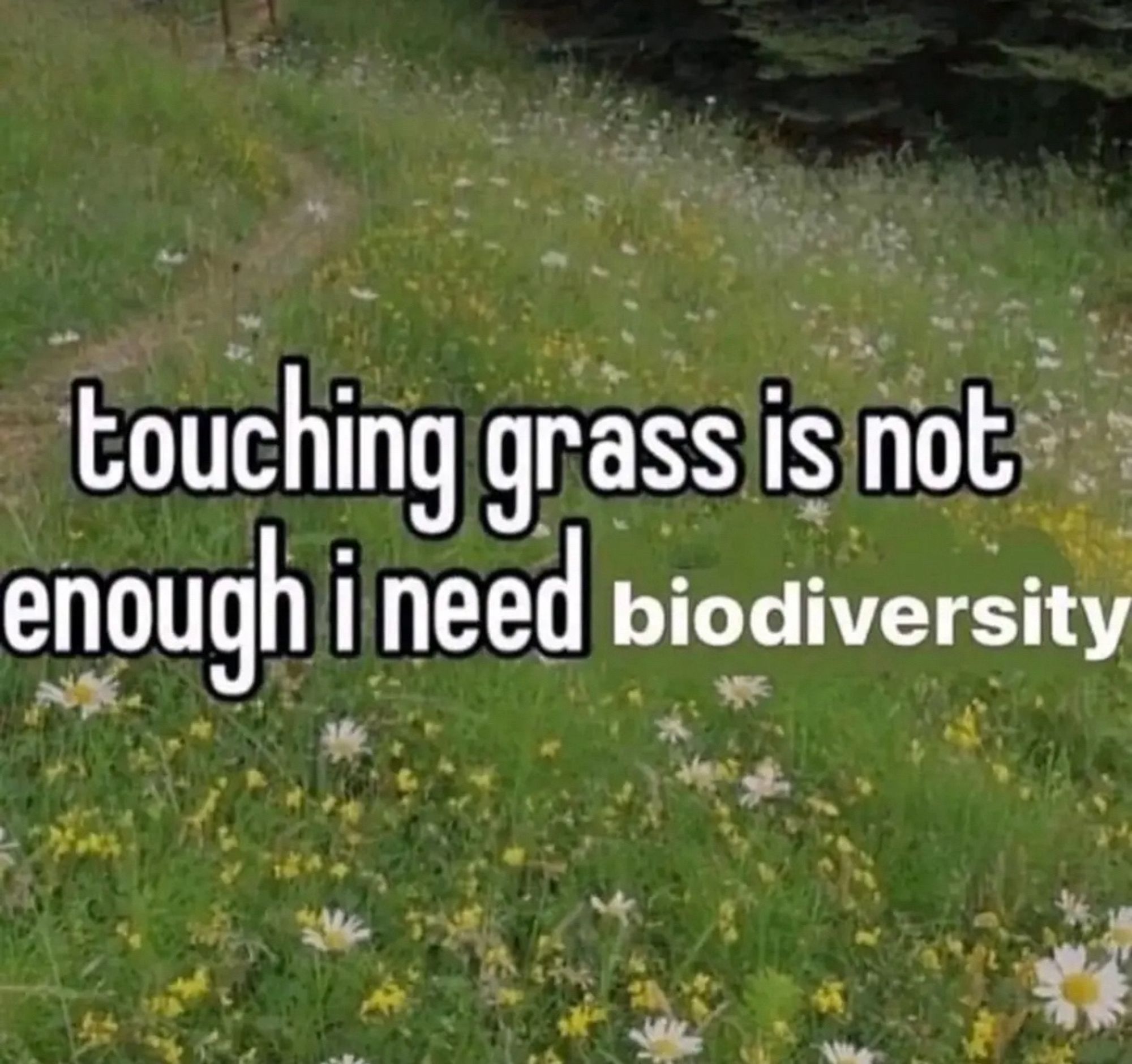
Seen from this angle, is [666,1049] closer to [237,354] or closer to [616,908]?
[616,908]

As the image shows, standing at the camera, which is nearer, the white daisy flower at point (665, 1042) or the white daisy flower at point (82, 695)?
the white daisy flower at point (665, 1042)

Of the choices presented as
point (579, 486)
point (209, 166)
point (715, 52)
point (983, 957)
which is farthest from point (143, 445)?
point (715, 52)

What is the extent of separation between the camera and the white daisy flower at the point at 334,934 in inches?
117

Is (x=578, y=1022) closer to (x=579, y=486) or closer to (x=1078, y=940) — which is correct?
(x=1078, y=940)

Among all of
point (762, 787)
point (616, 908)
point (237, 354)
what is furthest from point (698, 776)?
point (237, 354)

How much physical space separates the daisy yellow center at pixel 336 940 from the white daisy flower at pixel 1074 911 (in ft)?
4.66

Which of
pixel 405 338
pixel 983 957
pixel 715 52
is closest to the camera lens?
pixel 983 957

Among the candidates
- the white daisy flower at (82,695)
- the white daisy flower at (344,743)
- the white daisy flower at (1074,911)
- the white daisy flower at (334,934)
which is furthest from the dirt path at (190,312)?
the white daisy flower at (1074,911)

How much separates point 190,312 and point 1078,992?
161 inches

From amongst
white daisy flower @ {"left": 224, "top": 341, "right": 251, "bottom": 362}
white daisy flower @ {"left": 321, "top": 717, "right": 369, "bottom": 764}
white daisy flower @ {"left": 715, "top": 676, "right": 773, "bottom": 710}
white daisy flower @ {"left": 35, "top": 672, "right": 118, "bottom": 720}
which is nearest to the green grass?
white daisy flower @ {"left": 224, "top": 341, "right": 251, "bottom": 362}

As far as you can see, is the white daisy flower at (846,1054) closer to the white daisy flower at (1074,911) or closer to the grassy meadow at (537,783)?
the grassy meadow at (537,783)

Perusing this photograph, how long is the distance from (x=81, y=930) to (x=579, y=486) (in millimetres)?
2151

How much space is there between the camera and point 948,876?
3453mm

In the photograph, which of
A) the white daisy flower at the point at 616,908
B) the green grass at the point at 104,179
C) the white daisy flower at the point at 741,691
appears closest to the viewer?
the white daisy flower at the point at 616,908
